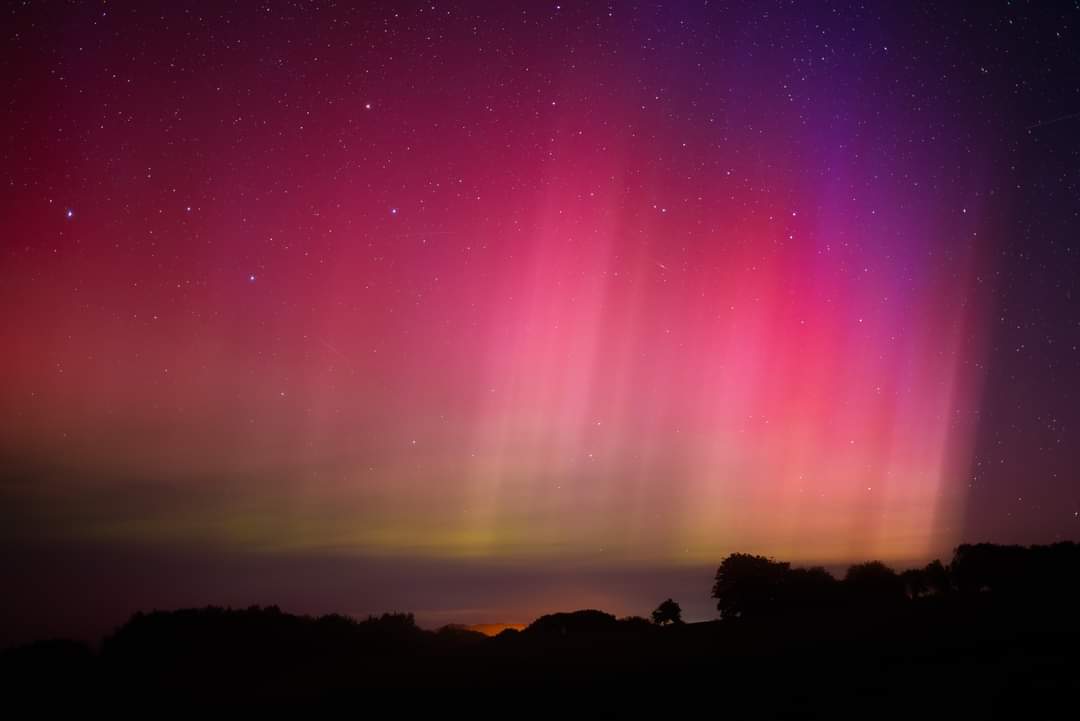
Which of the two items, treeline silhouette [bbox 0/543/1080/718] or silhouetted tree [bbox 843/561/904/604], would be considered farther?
silhouetted tree [bbox 843/561/904/604]

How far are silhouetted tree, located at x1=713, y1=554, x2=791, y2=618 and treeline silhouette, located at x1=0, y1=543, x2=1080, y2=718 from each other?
0.36 meters

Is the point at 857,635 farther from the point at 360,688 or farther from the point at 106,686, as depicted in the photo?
the point at 106,686

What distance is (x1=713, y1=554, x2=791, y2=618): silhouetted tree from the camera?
162 feet

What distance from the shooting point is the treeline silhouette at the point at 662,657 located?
14.7 meters

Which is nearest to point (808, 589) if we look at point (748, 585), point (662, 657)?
point (748, 585)

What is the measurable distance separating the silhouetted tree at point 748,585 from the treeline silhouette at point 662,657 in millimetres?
356

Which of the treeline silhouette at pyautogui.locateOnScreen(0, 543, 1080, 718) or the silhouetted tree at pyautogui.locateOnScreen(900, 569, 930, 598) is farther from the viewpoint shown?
the silhouetted tree at pyautogui.locateOnScreen(900, 569, 930, 598)

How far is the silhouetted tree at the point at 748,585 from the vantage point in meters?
49.3

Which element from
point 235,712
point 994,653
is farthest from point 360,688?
point 994,653

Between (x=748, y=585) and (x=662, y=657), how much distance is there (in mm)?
28878

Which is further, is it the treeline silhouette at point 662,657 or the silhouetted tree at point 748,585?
the silhouetted tree at point 748,585

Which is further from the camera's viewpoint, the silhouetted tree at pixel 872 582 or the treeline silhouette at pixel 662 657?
the silhouetted tree at pixel 872 582

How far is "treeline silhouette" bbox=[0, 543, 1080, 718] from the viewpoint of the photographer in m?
14.7

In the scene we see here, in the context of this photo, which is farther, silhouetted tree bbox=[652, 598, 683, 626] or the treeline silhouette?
silhouetted tree bbox=[652, 598, 683, 626]
